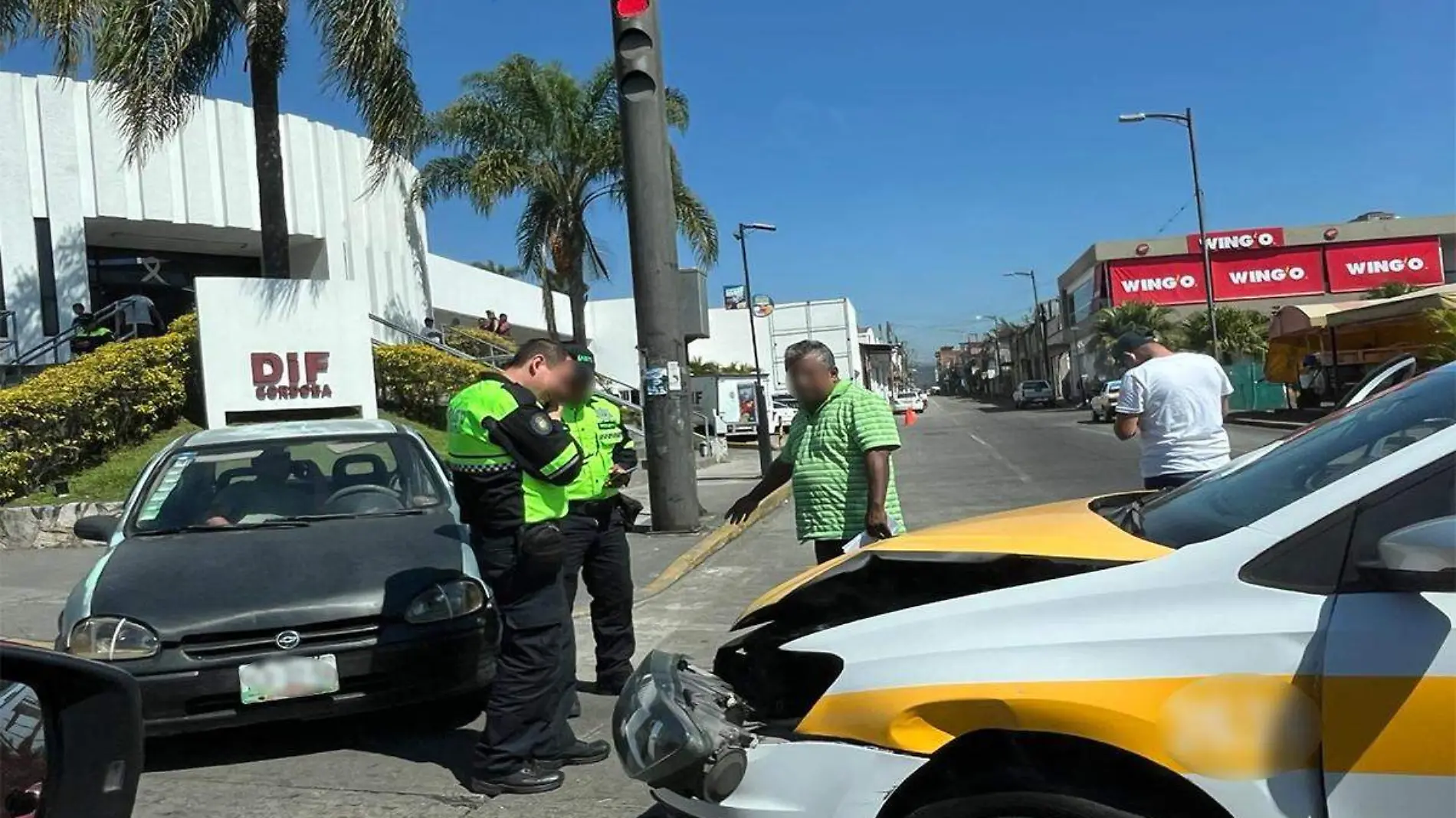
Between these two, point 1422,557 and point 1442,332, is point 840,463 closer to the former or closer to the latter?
point 1422,557

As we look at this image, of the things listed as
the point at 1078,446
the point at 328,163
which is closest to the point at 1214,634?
the point at 1078,446

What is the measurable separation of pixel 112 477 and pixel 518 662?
10.4 meters

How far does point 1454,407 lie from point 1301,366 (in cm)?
2961

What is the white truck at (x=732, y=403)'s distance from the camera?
103 feet

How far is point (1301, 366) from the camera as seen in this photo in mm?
29016

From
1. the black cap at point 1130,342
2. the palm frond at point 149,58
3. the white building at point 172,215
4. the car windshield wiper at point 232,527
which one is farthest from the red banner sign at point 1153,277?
the car windshield wiper at point 232,527

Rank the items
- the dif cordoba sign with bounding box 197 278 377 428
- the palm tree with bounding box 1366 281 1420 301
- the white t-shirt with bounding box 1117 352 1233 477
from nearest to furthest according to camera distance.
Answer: the white t-shirt with bounding box 1117 352 1233 477 < the dif cordoba sign with bounding box 197 278 377 428 < the palm tree with bounding box 1366 281 1420 301

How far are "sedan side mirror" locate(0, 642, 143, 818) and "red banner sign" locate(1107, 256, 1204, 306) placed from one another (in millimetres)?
56463

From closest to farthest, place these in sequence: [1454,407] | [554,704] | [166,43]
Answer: [1454,407], [554,704], [166,43]

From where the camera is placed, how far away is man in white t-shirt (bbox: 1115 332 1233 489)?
222 inches

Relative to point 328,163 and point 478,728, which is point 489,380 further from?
point 328,163

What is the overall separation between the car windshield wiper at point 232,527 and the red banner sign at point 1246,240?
54655 mm

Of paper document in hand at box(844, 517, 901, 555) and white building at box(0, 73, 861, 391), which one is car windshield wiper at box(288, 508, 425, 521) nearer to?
paper document in hand at box(844, 517, 901, 555)

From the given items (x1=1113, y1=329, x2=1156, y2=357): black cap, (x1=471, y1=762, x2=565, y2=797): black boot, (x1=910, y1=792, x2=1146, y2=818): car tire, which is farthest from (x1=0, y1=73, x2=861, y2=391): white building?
(x1=910, y1=792, x2=1146, y2=818): car tire
